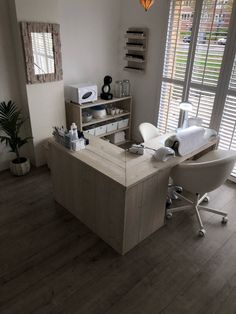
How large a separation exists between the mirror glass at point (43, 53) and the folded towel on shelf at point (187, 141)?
5.95 ft

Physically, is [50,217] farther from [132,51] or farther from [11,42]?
[132,51]

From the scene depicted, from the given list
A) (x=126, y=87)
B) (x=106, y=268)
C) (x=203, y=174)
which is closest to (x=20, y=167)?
(x=106, y=268)

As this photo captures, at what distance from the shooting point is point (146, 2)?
6.72ft

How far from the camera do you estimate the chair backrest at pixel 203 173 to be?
7.09 ft

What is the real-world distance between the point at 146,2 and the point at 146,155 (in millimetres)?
1263

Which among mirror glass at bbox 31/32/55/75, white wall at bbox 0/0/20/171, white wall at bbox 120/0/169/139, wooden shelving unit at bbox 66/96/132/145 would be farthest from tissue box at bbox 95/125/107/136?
white wall at bbox 0/0/20/171

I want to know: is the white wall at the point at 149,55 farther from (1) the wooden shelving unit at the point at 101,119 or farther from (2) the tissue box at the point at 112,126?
(2) the tissue box at the point at 112,126

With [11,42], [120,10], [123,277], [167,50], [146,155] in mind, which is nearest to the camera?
[123,277]

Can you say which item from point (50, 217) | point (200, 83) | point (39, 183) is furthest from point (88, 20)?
point (50, 217)

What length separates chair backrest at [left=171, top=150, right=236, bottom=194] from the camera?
2.16m

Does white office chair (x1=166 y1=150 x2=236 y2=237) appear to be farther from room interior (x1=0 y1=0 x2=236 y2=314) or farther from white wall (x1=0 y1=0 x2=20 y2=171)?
white wall (x1=0 y1=0 x2=20 y2=171)

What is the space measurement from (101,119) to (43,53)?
3.92 ft

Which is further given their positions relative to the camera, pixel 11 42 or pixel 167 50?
pixel 167 50

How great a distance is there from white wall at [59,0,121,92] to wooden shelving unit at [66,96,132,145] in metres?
0.44
